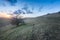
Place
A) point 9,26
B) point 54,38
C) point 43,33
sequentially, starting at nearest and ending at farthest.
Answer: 1. point 54,38
2. point 43,33
3. point 9,26

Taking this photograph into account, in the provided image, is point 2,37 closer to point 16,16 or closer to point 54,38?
point 16,16

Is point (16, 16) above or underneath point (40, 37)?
above

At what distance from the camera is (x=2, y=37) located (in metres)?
14.8

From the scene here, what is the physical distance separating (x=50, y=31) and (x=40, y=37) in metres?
1.70

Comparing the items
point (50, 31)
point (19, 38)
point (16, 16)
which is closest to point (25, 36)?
point (19, 38)

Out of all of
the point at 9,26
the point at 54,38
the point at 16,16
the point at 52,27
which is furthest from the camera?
the point at 9,26

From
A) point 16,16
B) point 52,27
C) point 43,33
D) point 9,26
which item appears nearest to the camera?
point 43,33

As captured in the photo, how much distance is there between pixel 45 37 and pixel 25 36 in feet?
7.71

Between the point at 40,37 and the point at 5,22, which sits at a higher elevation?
the point at 5,22

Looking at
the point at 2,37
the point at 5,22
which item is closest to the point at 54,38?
the point at 2,37

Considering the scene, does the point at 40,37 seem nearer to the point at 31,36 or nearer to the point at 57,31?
the point at 31,36

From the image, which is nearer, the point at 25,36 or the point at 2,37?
the point at 25,36

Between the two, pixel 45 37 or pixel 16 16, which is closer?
pixel 45 37

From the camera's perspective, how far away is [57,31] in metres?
13.2
